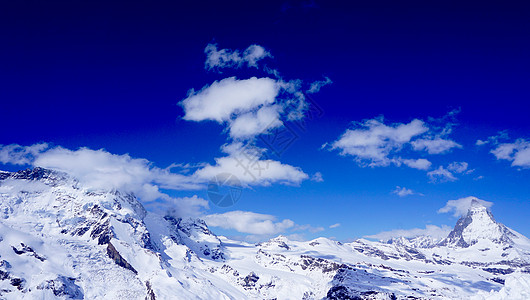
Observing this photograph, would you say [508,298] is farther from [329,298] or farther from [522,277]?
[329,298]

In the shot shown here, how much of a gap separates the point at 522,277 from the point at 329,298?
68.6 meters

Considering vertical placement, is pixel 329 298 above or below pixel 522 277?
below

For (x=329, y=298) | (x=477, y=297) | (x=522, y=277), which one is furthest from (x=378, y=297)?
(x=522, y=277)

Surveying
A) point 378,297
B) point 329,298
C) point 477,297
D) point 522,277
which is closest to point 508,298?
point 522,277

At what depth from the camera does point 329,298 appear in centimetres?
14812

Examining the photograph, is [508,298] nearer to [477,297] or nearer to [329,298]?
[477,297]

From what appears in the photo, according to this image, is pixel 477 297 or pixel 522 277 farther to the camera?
pixel 477 297

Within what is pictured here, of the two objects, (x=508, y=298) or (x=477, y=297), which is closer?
(x=508, y=298)

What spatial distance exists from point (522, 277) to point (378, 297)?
169ft

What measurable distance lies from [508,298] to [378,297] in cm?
4585

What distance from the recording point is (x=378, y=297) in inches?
5856

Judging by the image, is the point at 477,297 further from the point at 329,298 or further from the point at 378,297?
the point at 329,298

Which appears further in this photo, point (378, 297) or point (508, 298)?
point (378, 297)

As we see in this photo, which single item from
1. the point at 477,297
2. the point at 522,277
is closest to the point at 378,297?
the point at 477,297
